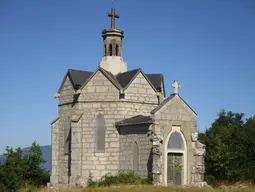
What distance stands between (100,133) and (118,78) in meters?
4.99

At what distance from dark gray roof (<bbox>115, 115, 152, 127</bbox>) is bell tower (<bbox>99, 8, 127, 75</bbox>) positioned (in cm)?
538

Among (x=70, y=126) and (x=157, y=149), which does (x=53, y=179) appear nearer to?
(x=70, y=126)

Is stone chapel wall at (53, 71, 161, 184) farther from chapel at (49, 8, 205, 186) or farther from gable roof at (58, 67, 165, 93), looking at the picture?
gable roof at (58, 67, 165, 93)

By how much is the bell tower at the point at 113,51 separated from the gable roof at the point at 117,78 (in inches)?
33.8

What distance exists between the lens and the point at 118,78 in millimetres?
40656

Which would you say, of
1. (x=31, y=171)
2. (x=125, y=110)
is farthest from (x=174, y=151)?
(x=31, y=171)

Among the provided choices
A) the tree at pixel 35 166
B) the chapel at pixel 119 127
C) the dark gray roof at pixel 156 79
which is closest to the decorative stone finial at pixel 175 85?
the chapel at pixel 119 127

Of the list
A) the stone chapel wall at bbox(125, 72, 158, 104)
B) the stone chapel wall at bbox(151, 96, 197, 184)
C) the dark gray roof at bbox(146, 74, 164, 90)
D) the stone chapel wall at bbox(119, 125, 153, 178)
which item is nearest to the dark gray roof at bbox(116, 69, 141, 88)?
the stone chapel wall at bbox(125, 72, 158, 104)

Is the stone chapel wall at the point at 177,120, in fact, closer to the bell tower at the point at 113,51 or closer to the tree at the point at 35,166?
the bell tower at the point at 113,51

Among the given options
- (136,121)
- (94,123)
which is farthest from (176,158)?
(94,123)

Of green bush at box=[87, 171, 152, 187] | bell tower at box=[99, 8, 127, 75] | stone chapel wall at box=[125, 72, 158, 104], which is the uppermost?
bell tower at box=[99, 8, 127, 75]

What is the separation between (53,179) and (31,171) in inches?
72.6

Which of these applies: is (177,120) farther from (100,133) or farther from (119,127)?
(100,133)

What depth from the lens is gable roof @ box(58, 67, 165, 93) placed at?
39.0 metres
